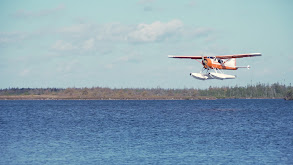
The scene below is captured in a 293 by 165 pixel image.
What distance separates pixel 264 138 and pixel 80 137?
12.4 meters

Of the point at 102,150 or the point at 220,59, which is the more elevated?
the point at 220,59

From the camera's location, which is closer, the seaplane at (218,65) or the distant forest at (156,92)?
the seaplane at (218,65)

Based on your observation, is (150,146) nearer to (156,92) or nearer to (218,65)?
(218,65)

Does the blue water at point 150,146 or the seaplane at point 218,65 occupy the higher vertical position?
the seaplane at point 218,65

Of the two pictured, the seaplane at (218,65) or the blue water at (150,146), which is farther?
the seaplane at (218,65)

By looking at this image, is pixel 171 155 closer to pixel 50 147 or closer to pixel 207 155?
pixel 207 155

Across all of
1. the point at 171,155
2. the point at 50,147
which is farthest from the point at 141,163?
the point at 50,147

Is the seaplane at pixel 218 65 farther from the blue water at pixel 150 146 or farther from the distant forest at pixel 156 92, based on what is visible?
the distant forest at pixel 156 92

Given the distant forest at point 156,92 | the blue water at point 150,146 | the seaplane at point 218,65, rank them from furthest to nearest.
Answer: the distant forest at point 156,92
the seaplane at point 218,65
the blue water at point 150,146

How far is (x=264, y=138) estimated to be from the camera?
28.4m

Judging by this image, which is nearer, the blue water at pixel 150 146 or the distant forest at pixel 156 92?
the blue water at pixel 150 146

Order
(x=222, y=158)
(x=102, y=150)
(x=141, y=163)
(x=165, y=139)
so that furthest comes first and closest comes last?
(x=165, y=139) < (x=102, y=150) < (x=222, y=158) < (x=141, y=163)

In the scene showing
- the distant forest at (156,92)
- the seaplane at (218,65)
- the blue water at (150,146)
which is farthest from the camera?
the distant forest at (156,92)

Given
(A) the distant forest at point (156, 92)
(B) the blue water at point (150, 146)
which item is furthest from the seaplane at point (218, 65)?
(A) the distant forest at point (156, 92)
